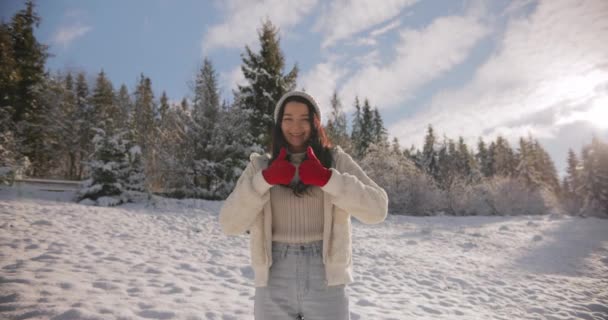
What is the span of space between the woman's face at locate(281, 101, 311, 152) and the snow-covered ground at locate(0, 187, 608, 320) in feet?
9.02

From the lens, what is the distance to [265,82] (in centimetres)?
1464

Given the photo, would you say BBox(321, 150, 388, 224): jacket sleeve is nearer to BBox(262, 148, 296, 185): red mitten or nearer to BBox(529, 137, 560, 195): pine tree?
BBox(262, 148, 296, 185): red mitten

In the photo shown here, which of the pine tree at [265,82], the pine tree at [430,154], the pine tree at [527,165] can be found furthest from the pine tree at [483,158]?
the pine tree at [265,82]

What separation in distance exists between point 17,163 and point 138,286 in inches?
254

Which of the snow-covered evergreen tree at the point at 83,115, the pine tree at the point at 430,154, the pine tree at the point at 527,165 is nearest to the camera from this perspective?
the snow-covered evergreen tree at the point at 83,115

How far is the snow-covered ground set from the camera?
3531 mm

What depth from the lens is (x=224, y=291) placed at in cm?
428

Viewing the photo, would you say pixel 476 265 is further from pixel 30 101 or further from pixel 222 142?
pixel 30 101

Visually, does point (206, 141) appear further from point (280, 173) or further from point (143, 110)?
point (143, 110)

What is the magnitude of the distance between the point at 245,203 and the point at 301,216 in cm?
34

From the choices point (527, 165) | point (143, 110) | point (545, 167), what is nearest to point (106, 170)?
point (143, 110)

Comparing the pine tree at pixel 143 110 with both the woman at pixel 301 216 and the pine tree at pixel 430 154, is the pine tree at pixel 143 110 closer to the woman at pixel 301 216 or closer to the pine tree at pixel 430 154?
the woman at pixel 301 216

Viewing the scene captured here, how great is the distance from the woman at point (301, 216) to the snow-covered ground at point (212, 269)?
2.35m

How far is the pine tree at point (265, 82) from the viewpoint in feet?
46.1
